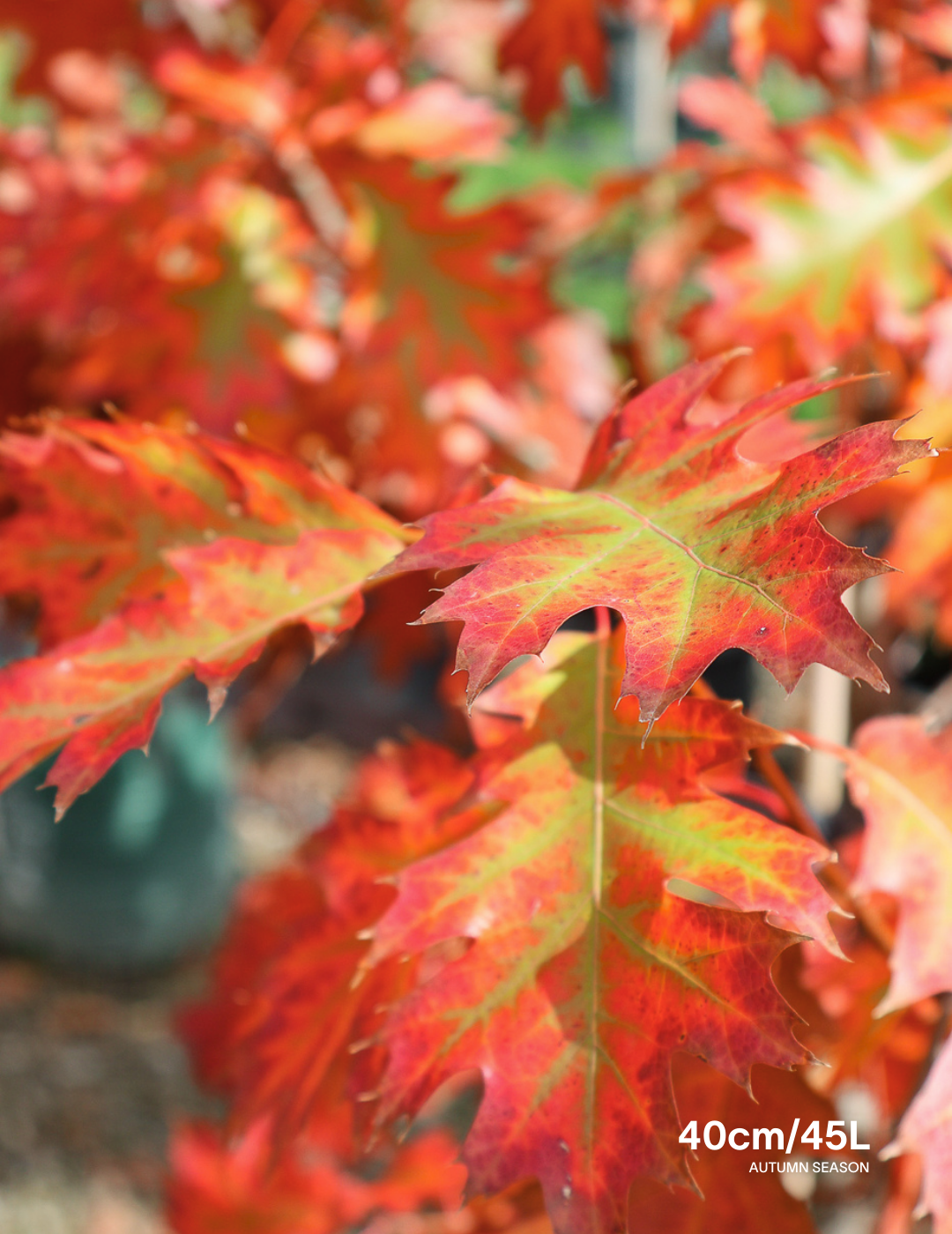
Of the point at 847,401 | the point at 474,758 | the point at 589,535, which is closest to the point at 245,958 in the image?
the point at 474,758

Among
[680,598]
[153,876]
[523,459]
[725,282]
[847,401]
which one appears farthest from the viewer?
[153,876]

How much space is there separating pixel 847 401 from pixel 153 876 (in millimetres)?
1535

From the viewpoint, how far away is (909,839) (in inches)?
21.1

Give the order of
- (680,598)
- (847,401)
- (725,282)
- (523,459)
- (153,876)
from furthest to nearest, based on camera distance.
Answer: (153,876) < (523,459) < (847,401) < (725,282) < (680,598)

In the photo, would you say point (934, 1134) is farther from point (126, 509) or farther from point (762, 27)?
point (762, 27)

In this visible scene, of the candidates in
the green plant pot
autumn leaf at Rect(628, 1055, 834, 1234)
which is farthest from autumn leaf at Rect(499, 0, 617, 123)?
the green plant pot

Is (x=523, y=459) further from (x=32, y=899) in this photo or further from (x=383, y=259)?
(x=32, y=899)

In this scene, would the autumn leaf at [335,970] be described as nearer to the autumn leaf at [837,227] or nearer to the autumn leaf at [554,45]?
the autumn leaf at [837,227]

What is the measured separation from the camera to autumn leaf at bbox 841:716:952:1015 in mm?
484

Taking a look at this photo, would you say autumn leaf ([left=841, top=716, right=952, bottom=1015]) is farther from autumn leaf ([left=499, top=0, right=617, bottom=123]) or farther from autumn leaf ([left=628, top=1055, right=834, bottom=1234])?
autumn leaf ([left=499, top=0, right=617, bottom=123])

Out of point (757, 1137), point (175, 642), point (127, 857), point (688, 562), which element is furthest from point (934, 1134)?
point (127, 857)

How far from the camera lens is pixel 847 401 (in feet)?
3.16

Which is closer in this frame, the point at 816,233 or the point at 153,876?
the point at 816,233

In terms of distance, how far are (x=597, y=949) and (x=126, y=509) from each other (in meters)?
0.34
